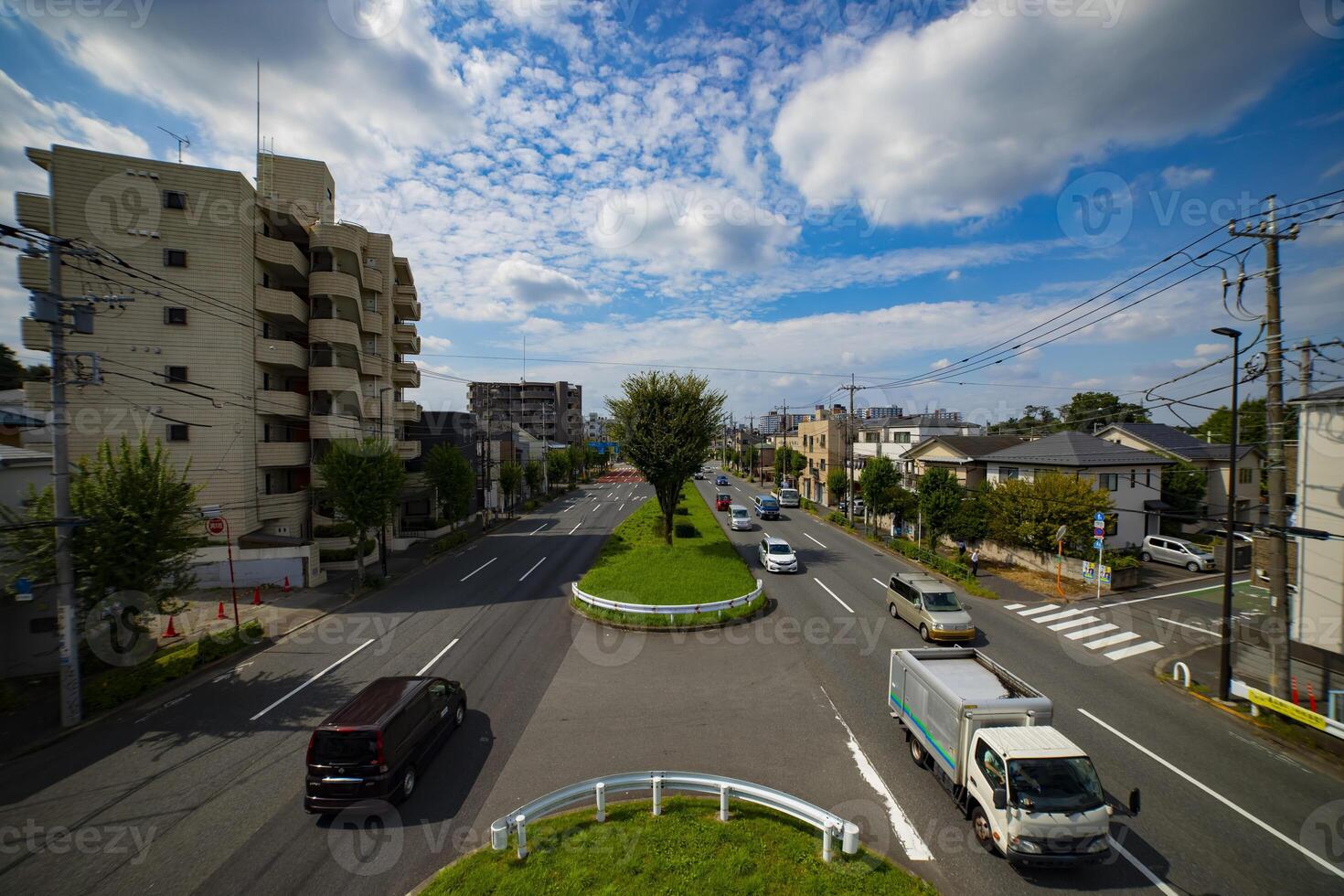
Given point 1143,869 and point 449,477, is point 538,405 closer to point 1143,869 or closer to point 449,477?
point 449,477

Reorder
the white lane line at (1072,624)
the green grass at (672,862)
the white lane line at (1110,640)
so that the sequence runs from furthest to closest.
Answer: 1. the white lane line at (1072,624)
2. the white lane line at (1110,640)
3. the green grass at (672,862)

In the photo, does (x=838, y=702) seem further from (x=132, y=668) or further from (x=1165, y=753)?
(x=132, y=668)

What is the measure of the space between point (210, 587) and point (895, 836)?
2829cm

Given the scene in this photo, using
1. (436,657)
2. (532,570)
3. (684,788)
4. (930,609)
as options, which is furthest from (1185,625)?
(532,570)

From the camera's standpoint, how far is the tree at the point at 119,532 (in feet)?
39.8

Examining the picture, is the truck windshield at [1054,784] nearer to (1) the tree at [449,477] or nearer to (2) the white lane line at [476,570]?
(2) the white lane line at [476,570]

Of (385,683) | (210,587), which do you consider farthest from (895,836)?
(210,587)

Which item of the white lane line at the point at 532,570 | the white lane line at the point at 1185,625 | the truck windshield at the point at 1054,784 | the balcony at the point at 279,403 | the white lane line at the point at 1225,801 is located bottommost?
the white lane line at the point at 532,570

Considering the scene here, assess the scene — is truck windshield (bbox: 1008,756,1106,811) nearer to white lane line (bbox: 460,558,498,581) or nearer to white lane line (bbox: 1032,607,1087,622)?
white lane line (bbox: 1032,607,1087,622)

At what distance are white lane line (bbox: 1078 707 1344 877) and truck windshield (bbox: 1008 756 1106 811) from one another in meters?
3.77

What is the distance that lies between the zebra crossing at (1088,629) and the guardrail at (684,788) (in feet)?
45.6

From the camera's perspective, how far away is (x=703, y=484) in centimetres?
7675

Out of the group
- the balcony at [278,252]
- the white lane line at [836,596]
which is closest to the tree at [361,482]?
the balcony at [278,252]

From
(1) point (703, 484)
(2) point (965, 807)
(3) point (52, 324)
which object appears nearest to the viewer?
(2) point (965, 807)
